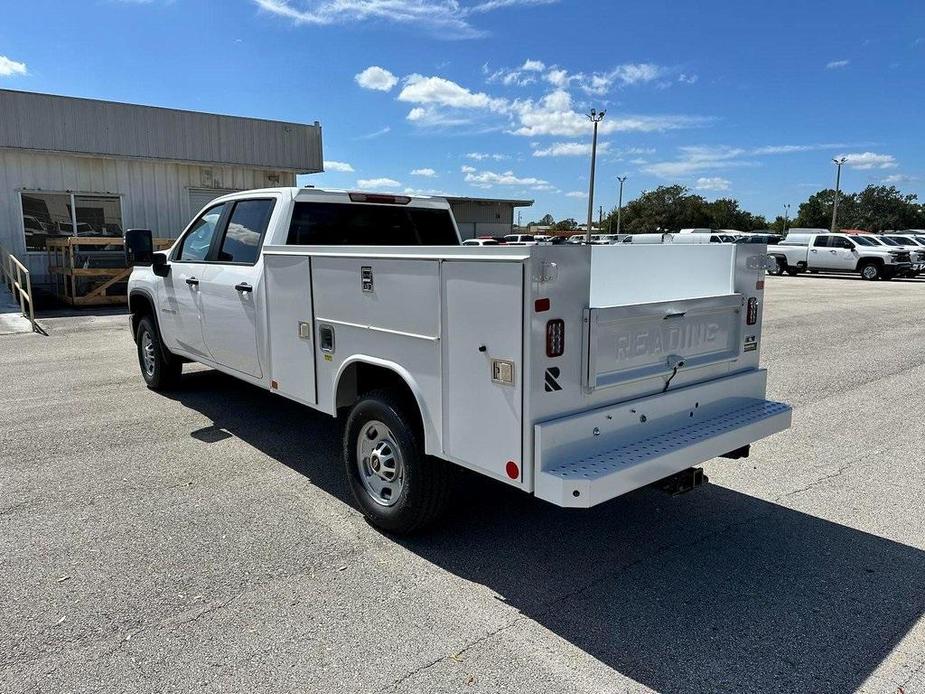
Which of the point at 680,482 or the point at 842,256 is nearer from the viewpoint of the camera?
the point at 680,482

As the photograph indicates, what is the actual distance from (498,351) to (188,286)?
4.09 m

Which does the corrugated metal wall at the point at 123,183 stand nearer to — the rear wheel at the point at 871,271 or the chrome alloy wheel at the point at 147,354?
the chrome alloy wheel at the point at 147,354

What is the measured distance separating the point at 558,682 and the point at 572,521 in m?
1.63

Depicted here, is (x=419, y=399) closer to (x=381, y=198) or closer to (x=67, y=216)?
(x=381, y=198)

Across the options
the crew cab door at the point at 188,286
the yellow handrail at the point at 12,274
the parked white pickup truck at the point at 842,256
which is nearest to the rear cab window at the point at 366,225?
the crew cab door at the point at 188,286

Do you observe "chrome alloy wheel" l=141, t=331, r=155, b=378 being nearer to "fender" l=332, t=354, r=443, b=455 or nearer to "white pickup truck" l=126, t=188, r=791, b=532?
"white pickup truck" l=126, t=188, r=791, b=532

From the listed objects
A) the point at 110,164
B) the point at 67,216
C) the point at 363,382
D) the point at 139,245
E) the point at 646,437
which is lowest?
the point at 646,437

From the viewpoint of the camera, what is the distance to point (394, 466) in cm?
407

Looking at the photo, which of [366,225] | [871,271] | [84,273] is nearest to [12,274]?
[84,273]

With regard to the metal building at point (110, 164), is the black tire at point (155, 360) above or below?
below

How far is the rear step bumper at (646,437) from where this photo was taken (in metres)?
3.13

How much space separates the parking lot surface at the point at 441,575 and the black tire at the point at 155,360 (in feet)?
4.00

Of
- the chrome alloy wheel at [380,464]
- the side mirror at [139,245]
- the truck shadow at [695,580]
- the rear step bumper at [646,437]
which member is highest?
the side mirror at [139,245]

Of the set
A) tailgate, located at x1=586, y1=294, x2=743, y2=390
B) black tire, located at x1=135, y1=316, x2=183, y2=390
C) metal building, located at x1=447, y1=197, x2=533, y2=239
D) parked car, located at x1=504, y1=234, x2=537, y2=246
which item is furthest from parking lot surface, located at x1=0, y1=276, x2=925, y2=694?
metal building, located at x1=447, y1=197, x2=533, y2=239
